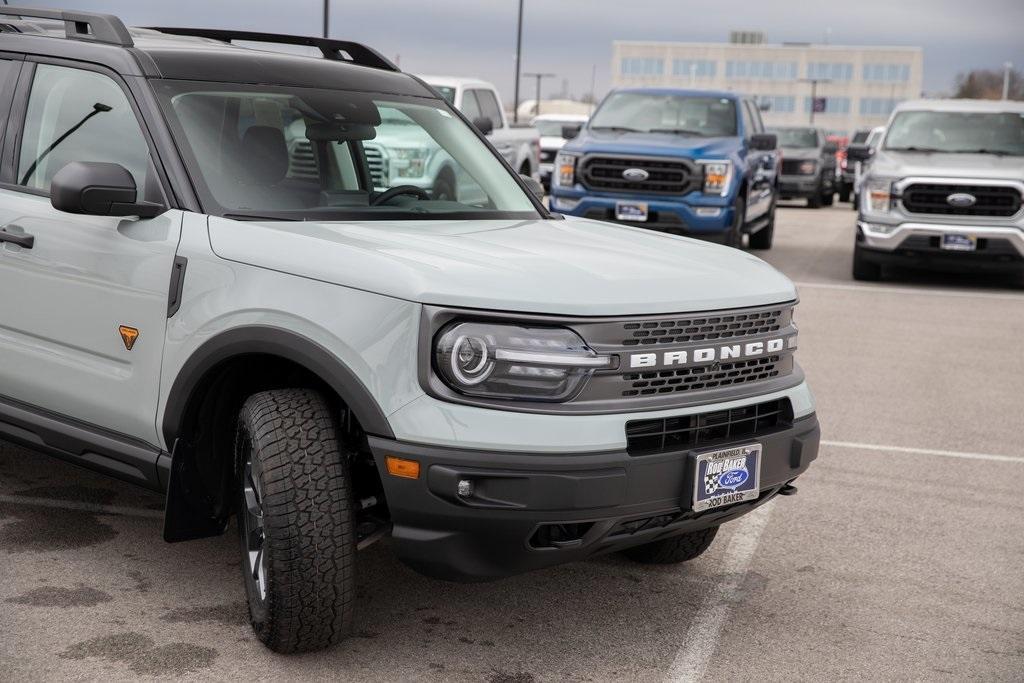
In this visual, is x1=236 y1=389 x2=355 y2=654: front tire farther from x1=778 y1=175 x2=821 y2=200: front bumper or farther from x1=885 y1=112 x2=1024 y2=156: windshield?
x1=778 y1=175 x2=821 y2=200: front bumper

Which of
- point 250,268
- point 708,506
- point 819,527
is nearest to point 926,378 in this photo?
point 819,527

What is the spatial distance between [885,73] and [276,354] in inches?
5569

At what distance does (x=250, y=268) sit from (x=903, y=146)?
12096 millimetres

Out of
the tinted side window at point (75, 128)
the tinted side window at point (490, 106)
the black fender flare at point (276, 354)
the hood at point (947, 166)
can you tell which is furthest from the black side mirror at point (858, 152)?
the black fender flare at point (276, 354)

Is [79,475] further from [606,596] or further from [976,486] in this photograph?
[976,486]

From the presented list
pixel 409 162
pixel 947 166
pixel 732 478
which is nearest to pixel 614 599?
pixel 732 478

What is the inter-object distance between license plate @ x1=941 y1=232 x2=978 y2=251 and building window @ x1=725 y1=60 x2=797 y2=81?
129838 millimetres

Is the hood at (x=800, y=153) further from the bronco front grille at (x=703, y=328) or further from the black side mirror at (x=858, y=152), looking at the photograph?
the bronco front grille at (x=703, y=328)

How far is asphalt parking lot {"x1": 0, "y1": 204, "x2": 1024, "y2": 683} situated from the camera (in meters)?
3.92

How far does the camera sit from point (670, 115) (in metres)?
15.4

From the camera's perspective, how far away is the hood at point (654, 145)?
46.2ft

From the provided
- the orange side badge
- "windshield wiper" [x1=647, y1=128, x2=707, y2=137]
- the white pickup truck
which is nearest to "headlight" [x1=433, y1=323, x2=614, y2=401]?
the orange side badge

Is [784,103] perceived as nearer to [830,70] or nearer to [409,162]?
[830,70]

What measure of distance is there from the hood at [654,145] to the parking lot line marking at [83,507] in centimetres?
973
